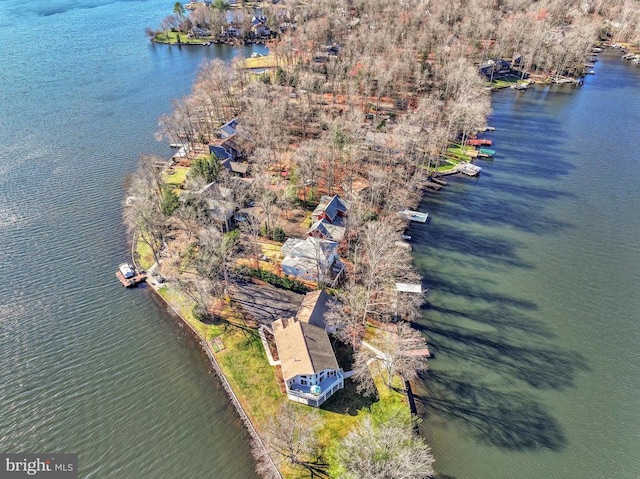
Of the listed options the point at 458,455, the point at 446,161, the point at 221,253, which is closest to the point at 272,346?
the point at 221,253

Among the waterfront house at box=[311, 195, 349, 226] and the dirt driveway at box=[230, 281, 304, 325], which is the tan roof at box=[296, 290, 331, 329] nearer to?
the dirt driveway at box=[230, 281, 304, 325]

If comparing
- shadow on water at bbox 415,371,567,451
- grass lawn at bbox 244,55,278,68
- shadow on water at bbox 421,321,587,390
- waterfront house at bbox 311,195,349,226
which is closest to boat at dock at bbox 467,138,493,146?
waterfront house at bbox 311,195,349,226

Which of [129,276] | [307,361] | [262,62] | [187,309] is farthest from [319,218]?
[262,62]

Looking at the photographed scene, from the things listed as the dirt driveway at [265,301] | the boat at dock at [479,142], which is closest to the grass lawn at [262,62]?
the boat at dock at [479,142]

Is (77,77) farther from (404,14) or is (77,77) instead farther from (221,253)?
(404,14)

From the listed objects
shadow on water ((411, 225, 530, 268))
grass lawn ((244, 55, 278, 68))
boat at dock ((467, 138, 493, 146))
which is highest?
grass lawn ((244, 55, 278, 68))

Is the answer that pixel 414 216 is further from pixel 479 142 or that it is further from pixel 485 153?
pixel 479 142
